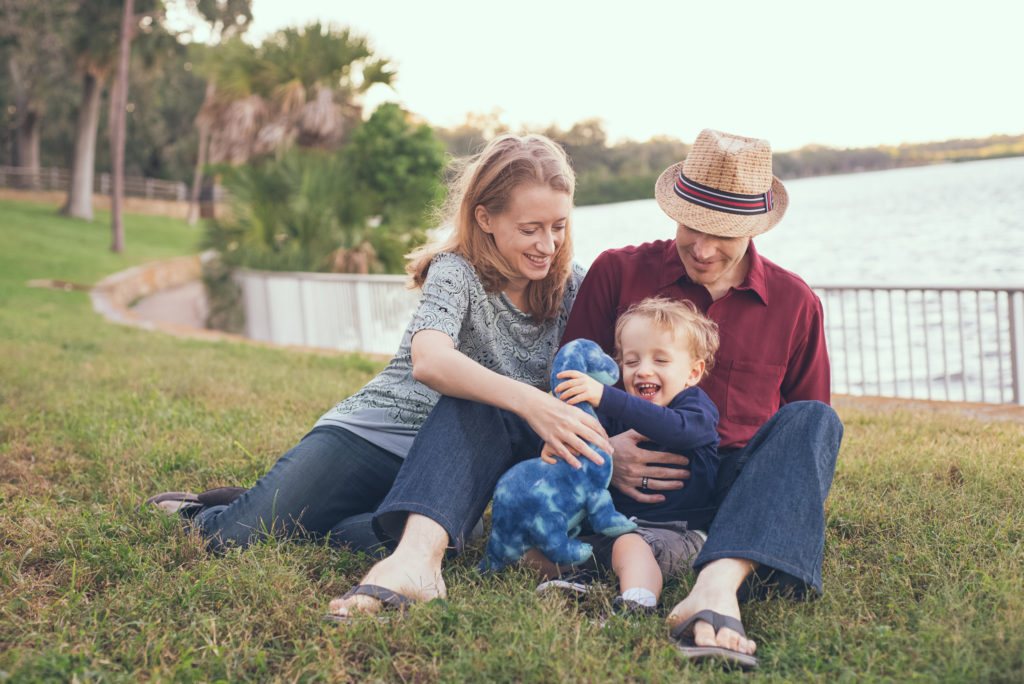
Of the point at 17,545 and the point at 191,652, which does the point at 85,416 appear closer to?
Answer: the point at 17,545

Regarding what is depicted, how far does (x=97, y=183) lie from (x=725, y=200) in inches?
1784

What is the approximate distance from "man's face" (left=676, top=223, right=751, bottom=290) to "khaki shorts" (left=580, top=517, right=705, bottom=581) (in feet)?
2.81

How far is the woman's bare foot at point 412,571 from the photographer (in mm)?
2336

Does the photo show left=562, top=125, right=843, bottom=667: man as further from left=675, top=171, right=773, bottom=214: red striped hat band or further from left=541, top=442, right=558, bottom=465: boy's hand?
left=541, top=442, right=558, bottom=465: boy's hand

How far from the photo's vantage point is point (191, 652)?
2.14 meters

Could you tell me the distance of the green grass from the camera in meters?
2.07

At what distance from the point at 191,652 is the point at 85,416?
3608 millimetres

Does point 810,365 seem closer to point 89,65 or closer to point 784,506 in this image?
point 784,506

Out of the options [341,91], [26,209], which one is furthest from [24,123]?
[341,91]

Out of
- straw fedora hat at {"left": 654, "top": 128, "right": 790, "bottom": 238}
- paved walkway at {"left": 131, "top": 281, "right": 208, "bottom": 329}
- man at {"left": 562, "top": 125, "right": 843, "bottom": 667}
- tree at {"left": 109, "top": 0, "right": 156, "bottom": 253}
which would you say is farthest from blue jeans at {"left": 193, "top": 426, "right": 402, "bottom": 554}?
tree at {"left": 109, "top": 0, "right": 156, "bottom": 253}

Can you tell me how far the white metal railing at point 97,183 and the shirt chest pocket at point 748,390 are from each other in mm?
31391

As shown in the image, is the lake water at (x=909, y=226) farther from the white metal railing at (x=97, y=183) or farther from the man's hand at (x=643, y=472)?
the white metal railing at (x=97, y=183)

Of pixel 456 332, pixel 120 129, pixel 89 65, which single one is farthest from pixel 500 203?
pixel 89 65

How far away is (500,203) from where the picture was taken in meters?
2.94
